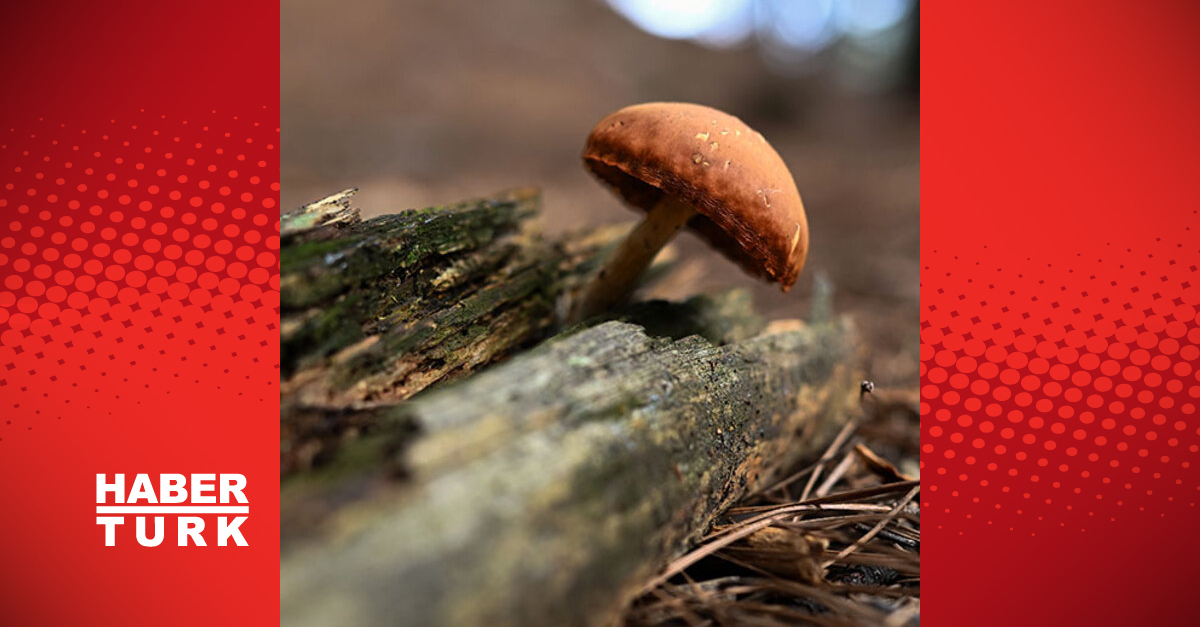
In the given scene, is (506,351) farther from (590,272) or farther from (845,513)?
(845,513)

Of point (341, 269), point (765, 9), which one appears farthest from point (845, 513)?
point (765, 9)

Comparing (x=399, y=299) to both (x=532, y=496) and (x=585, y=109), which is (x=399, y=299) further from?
(x=585, y=109)

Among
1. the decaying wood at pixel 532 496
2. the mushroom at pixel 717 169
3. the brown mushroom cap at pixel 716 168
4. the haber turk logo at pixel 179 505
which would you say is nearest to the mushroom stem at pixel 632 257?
the mushroom at pixel 717 169

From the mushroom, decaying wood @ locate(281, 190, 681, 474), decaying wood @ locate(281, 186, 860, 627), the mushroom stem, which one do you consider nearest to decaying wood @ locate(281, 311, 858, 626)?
decaying wood @ locate(281, 186, 860, 627)

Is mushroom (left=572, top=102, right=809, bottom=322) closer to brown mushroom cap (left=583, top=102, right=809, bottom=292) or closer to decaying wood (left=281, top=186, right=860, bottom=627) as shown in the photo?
brown mushroom cap (left=583, top=102, right=809, bottom=292)

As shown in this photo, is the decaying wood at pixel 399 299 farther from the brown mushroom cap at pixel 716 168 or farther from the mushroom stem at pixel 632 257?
the brown mushroom cap at pixel 716 168
